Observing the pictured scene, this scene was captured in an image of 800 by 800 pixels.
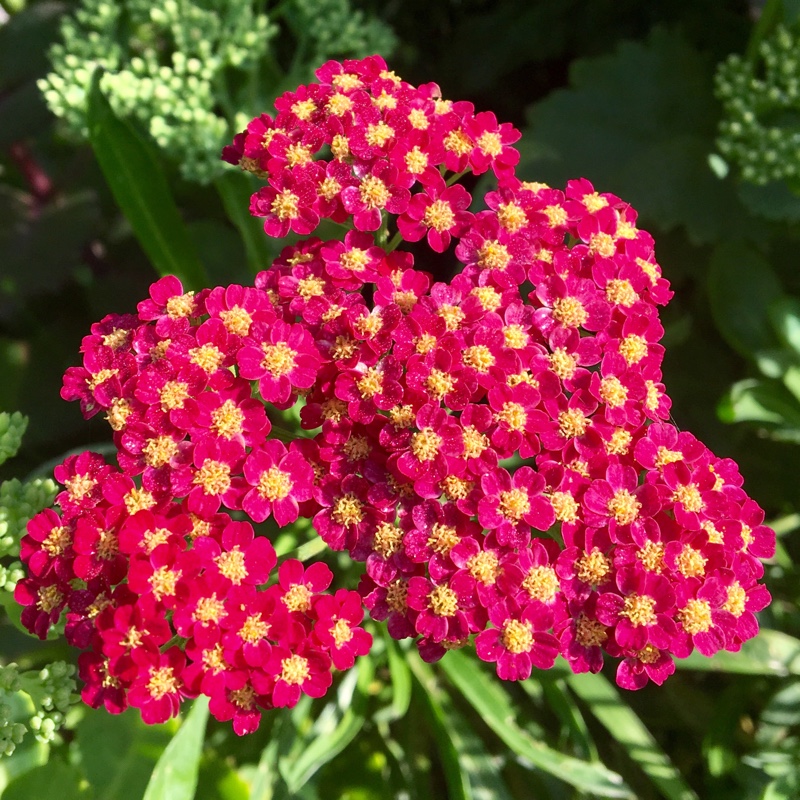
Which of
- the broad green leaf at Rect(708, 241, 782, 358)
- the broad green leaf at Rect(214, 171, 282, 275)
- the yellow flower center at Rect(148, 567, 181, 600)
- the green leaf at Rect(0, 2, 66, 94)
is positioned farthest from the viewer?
the green leaf at Rect(0, 2, 66, 94)

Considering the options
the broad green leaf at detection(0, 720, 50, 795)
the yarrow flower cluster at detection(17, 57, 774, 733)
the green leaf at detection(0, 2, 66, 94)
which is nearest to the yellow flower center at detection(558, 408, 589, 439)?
the yarrow flower cluster at detection(17, 57, 774, 733)

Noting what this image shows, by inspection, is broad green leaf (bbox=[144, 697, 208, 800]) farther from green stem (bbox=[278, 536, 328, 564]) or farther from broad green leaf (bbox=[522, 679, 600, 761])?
broad green leaf (bbox=[522, 679, 600, 761])

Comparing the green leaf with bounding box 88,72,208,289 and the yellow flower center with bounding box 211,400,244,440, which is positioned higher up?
the green leaf with bounding box 88,72,208,289

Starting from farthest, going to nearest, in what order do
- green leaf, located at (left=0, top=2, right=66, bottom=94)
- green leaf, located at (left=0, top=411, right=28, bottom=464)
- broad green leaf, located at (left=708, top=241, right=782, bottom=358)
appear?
green leaf, located at (left=0, top=2, right=66, bottom=94) → broad green leaf, located at (left=708, top=241, right=782, bottom=358) → green leaf, located at (left=0, top=411, right=28, bottom=464)

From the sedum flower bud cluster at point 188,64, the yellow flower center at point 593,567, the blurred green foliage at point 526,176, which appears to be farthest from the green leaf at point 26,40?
the yellow flower center at point 593,567

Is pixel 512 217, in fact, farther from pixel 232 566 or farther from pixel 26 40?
pixel 26 40

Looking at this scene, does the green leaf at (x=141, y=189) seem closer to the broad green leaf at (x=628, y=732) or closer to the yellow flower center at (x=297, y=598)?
the yellow flower center at (x=297, y=598)

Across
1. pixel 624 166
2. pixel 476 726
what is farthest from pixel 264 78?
pixel 476 726
